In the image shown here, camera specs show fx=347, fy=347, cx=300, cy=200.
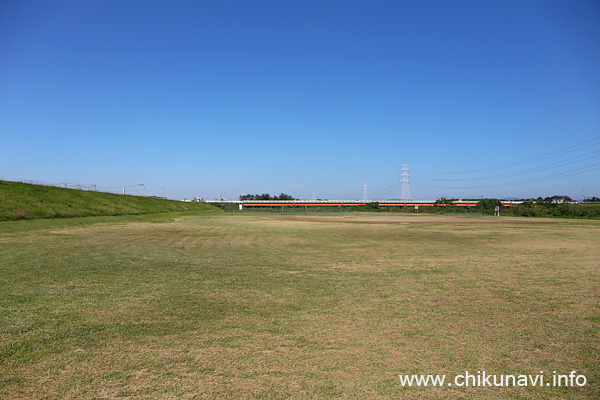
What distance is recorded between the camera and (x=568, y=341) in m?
4.77

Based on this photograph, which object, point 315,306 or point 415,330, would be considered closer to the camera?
point 415,330

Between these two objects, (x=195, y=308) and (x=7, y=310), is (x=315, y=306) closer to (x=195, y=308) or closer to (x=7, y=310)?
(x=195, y=308)

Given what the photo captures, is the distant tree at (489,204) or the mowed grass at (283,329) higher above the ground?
the distant tree at (489,204)

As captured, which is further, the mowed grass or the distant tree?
the distant tree

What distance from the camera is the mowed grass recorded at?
11.9 ft

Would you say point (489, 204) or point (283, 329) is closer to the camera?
point (283, 329)

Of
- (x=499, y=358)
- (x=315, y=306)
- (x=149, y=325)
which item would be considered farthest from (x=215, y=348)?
(x=499, y=358)

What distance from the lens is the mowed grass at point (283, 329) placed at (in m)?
3.62

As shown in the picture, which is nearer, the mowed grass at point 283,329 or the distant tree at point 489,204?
the mowed grass at point 283,329

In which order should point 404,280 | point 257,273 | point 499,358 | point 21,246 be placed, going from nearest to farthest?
point 499,358, point 404,280, point 257,273, point 21,246

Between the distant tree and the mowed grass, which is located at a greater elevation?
the distant tree

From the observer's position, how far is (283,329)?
5184 mm

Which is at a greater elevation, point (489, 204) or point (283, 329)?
point (489, 204)

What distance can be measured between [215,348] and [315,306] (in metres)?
2.38
